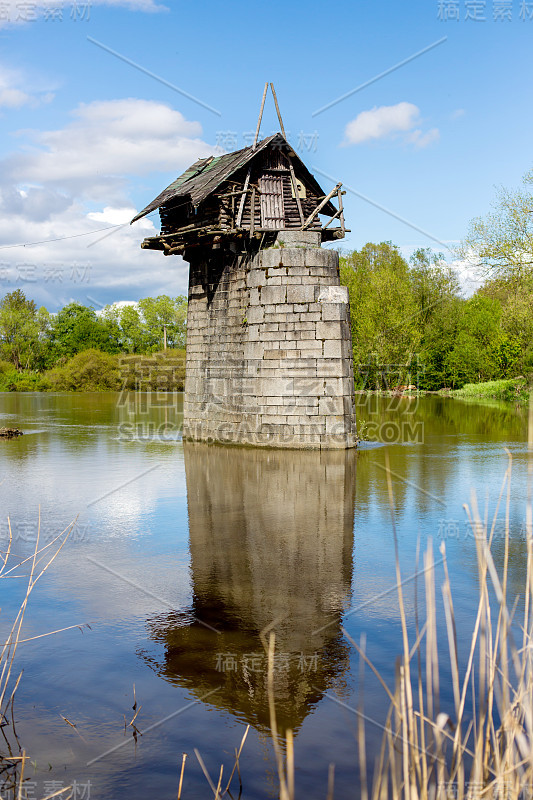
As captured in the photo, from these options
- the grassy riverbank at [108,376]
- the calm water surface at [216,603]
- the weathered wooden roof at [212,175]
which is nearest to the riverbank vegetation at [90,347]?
the grassy riverbank at [108,376]

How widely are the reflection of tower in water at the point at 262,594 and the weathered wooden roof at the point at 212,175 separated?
9.01 meters

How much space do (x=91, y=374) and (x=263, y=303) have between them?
53.3 m

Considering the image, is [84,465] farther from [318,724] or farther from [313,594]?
[318,724]

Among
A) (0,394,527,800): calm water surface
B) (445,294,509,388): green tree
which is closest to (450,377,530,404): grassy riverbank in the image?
(445,294,509,388): green tree

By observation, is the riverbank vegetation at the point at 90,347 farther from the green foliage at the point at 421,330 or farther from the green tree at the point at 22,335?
the green foliage at the point at 421,330

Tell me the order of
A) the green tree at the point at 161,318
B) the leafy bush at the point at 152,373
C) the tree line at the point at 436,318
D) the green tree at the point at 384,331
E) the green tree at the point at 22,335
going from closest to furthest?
the tree line at the point at 436,318, the green tree at the point at 384,331, the leafy bush at the point at 152,373, the green tree at the point at 22,335, the green tree at the point at 161,318

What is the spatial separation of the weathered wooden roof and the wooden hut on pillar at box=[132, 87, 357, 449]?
50 mm

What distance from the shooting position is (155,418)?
1348 inches

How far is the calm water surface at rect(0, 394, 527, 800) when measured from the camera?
468 cm

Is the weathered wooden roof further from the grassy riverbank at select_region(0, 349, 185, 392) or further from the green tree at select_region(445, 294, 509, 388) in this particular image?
the grassy riverbank at select_region(0, 349, 185, 392)

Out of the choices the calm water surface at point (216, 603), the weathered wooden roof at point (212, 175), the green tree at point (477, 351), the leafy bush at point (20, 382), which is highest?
the weathered wooden roof at point (212, 175)

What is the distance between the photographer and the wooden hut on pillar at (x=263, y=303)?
703 inches

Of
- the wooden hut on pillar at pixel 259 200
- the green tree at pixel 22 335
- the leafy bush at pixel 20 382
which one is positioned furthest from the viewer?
the green tree at pixel 22 335

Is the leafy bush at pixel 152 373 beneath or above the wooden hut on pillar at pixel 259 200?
beneath
